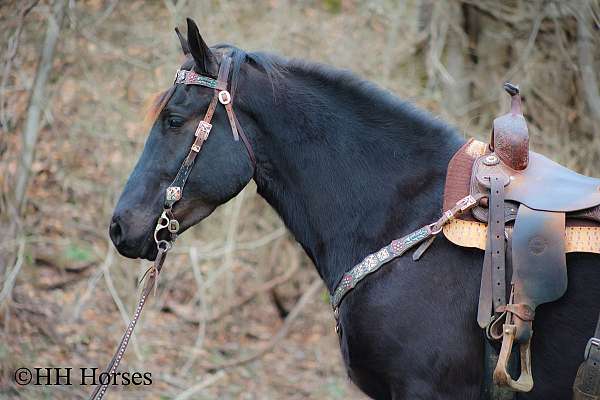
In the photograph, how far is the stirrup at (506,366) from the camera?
233cm

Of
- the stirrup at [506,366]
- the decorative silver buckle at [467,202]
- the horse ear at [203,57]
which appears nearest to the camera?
the stirrup at [506,366]

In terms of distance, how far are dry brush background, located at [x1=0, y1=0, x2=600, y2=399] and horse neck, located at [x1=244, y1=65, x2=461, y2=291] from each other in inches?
118

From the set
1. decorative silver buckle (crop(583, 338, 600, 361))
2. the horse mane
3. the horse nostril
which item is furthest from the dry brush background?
decorative silver buckle (crop(583, 338, 600, 361))

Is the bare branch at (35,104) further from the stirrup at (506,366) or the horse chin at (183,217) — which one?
the stirrup at (506,366)

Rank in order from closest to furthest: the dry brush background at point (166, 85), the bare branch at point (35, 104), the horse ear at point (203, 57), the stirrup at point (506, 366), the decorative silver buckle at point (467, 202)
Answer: the stirrup at point (506, 366) < the decorative silver buckle at point (467, 202) < the horse ear at point (203, 57) < the bare branch at point (35, 104) < the dry brush background at point (166, 85)

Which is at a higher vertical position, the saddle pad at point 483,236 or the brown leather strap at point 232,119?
the brown leather strap at point 232,119

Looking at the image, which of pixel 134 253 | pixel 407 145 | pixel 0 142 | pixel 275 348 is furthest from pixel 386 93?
pixel 275 348

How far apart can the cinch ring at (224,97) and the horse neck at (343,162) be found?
0.44ft

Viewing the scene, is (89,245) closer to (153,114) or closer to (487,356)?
(153,114)

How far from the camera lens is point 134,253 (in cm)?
277

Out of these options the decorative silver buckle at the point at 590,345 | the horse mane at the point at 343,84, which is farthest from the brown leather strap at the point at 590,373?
the horse mane at the point at 343,84

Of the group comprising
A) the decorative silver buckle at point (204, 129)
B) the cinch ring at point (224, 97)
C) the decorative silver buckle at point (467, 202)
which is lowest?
the decorative silver buckle at point (467, 202)

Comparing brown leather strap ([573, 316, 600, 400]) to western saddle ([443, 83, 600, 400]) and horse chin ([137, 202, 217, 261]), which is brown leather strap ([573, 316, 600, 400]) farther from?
horse chin ([137, 202, 217, 261])

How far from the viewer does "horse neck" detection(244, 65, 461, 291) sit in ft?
8.77
